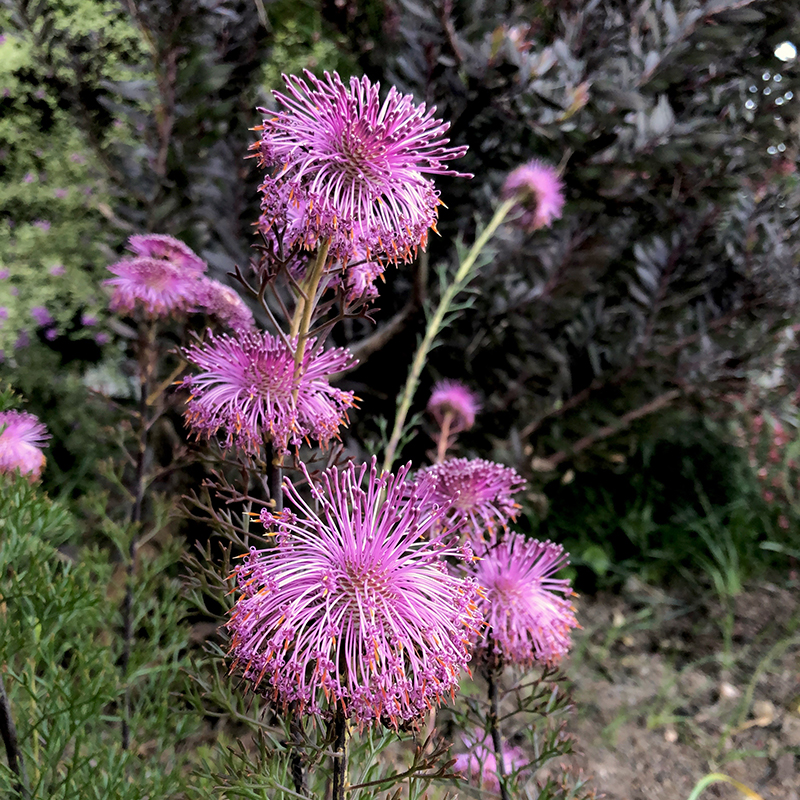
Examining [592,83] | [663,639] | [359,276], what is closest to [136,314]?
[359,276]

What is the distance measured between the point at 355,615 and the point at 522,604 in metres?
0.28

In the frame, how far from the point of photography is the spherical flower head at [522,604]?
2.20 ft

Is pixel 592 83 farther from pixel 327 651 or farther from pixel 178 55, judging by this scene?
pixel 327 651

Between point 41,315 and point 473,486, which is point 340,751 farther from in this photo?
point 41,315

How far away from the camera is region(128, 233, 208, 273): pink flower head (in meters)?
1.00

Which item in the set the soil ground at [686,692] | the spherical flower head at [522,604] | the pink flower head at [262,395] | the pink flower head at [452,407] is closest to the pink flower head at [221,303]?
the pink flower head at [262,395]

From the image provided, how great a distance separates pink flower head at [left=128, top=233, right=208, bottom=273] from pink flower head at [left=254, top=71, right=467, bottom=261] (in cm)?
51

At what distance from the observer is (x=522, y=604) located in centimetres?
69

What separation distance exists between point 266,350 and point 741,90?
1959 mm

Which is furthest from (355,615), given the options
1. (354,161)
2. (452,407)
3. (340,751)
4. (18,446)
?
(452,407)

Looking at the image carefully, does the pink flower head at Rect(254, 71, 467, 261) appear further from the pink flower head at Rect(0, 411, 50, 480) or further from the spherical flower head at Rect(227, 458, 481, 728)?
the pink flower head at Rect(0, 411, 50, 480)

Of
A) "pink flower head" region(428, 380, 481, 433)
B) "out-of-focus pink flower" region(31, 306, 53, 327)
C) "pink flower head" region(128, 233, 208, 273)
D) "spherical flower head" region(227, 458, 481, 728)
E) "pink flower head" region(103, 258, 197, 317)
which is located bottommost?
"spherical flower head" region(227, 458, 481, 728)

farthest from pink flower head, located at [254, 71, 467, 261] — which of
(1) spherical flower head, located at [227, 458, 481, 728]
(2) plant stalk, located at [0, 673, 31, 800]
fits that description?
(2) plant stalk, located at [0, 673, 31, 800]

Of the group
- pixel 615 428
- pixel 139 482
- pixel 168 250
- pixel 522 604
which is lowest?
pixel 522 604
